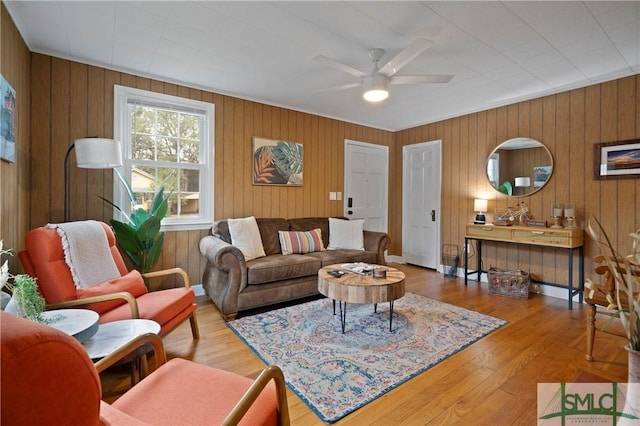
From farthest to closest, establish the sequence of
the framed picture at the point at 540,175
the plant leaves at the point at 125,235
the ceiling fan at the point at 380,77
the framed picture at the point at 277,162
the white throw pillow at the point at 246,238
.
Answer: the framed picture at the point at 277,162
the framed picture at the point at 540,175
the white throw pillow at the point at 246,238
the plant leaves at the point at 125,235
the ceiling fan at the point at 380,77

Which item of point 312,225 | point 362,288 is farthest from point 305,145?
point 362,288

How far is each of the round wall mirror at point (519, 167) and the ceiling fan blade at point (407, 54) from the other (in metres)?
2.45

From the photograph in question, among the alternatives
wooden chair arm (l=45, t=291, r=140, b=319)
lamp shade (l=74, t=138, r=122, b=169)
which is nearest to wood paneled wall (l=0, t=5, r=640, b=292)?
lamp shade (l=74, t=138, r=122, b=169)

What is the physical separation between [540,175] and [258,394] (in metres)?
4.29

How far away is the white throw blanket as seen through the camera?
2117 mm

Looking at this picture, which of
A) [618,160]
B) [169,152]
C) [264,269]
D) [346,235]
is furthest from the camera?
[346,235]

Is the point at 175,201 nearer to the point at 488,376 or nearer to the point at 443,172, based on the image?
the point at 488,376

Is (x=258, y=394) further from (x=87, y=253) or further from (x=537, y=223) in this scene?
(x=537, y=223)

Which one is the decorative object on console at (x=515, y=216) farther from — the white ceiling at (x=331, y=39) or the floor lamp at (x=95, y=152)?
the floor lamp at (x=95, y=152)

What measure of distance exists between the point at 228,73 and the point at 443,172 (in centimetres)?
353

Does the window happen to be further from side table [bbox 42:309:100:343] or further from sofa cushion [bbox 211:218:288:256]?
side table [bbox 42:309:100:343]

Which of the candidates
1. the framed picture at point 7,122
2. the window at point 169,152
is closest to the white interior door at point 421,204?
the window at point 169,152

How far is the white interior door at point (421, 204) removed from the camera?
201 inches

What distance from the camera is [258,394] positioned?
3.46ft
